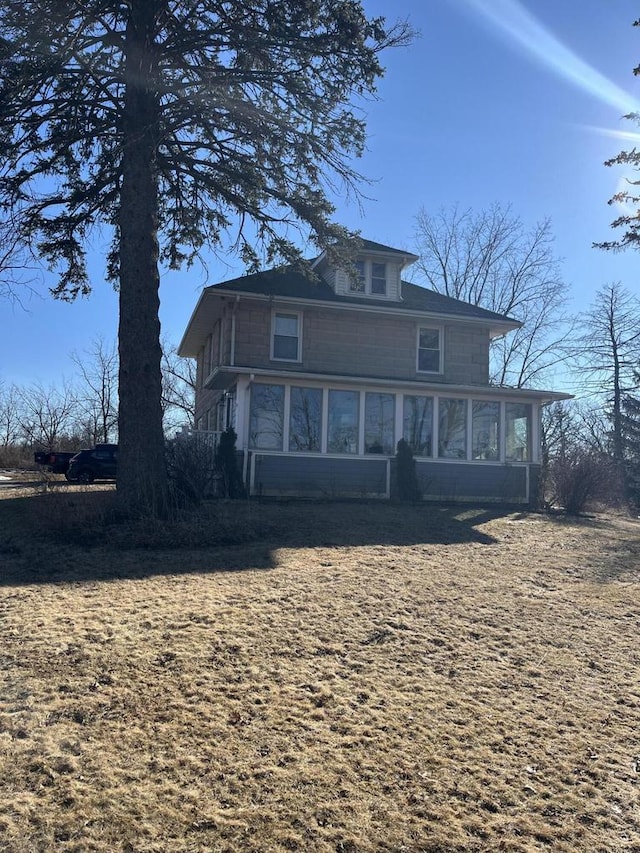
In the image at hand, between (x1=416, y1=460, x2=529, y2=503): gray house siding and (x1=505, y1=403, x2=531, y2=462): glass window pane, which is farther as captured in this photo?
(x1=505, y1=403, x2=531, y2=462): glass window pane

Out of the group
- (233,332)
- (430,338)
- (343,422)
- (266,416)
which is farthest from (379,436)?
(233,332)

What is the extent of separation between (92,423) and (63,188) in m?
31.9

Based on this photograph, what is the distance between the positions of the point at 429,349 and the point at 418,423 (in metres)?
2.71

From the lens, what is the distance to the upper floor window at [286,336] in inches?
689

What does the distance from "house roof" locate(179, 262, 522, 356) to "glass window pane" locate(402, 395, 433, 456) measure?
8.51 feet

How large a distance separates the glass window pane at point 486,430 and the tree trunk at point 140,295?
10.1 meters

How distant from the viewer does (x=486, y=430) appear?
18.1m

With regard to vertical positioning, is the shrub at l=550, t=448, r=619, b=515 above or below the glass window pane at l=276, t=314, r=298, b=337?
below

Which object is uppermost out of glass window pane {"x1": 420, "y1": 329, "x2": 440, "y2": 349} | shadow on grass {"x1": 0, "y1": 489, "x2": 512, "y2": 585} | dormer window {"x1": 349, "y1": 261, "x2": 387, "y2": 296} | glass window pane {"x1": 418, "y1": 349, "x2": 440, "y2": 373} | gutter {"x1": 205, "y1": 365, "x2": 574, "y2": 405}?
dormer window {"x1": 349, "y1": 261, "x2": 387, "y2": 296}

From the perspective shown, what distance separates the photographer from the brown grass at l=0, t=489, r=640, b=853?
3053mm

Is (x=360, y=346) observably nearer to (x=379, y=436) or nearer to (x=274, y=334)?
(x=274, y=334)

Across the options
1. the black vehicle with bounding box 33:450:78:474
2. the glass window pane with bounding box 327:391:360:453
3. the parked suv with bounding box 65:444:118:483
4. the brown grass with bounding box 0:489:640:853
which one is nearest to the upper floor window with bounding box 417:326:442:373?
the glass window pane with bounding box 327:391:360:453

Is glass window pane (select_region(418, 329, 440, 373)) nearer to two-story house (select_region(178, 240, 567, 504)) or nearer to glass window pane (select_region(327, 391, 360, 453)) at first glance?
two-story house (select_region(178, 240, 567, 504))

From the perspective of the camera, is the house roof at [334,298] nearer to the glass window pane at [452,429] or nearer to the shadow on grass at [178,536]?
the glass window pane at [452,429]
